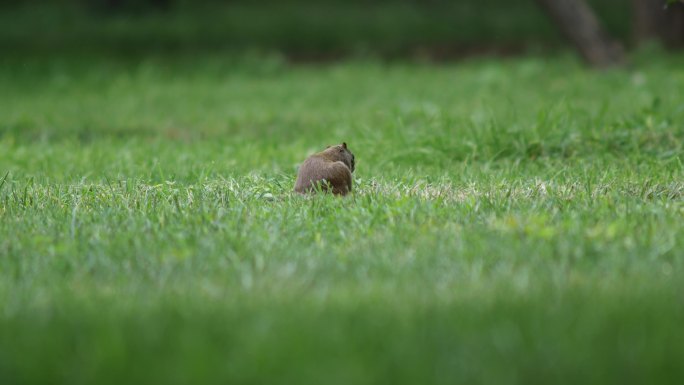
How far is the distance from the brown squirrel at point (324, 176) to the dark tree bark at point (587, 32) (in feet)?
30.8

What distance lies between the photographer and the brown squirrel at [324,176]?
5.56 meters

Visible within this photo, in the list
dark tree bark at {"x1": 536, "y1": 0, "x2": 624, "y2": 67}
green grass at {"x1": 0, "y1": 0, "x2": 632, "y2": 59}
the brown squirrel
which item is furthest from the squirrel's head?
green grass at {"x1": 0, "y1": 0, "x2": 632, "y2": 59}

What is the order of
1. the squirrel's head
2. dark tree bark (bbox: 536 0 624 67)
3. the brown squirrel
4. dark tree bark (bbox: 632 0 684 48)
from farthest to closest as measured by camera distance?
dark tree bark (bbox: 632 0 684 48) → dark tree bark (bbox: 536 0 624 67) → the squirrel's head → the brown squirrel

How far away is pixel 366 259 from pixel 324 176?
154 cm

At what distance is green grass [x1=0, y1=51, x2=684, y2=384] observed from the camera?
2898 millimetres

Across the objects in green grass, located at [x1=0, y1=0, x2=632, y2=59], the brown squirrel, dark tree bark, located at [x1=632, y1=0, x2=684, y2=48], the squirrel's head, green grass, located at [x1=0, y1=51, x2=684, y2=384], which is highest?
green grass, located at [x1=0, y1=0, x2=632, y2=59]

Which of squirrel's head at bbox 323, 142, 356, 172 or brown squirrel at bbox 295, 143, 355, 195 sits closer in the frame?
brown squirrel at bbox 295, 143, 355, 195

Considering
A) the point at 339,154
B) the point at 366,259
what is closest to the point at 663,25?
the point at 339,154

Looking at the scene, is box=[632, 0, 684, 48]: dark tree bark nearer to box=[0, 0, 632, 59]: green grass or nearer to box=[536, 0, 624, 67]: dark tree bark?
box=[0, 0, 632, 59]: green grass

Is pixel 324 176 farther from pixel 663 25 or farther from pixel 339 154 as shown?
pixel 663 25

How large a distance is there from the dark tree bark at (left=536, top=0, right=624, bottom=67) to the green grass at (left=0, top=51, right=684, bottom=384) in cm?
523

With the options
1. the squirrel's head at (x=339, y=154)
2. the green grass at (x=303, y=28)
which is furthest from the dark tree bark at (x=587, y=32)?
the squirrel's head at (x=339, y=154)

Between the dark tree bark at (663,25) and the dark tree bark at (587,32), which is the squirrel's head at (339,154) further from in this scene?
the dark tree bark at (663,25)

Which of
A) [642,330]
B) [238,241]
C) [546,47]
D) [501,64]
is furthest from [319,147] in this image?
[546,47]
